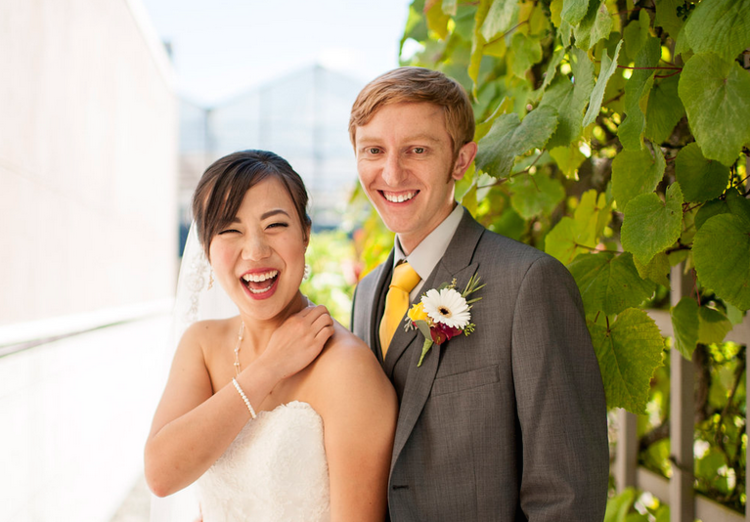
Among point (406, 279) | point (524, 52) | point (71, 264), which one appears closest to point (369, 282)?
point (406, 279)

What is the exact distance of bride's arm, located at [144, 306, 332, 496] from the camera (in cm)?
141

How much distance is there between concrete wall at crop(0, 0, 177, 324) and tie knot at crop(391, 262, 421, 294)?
88.0 inches

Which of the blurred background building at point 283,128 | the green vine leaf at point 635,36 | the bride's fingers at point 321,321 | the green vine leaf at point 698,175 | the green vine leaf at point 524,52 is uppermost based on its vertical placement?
the blurred background building at point 283,128

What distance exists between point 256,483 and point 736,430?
5.66ft

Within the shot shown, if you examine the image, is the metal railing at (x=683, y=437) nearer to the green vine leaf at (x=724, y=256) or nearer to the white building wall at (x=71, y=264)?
the green vine leaf at (x=724, y=256)

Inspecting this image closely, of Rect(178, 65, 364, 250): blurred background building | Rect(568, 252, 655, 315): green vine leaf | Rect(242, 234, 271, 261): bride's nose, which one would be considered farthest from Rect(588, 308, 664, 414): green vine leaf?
Rect(178, 65, 364, 250): blurred background building

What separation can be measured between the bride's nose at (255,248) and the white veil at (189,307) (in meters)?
0.36

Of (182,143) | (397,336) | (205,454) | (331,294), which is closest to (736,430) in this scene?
(397,336)

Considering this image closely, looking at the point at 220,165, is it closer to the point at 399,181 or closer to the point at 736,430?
the point at 399,181

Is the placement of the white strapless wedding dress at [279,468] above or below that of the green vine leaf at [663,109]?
below

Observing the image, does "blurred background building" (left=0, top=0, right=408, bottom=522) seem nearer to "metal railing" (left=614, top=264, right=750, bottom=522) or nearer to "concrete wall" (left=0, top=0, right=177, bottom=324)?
"concrete wall" (left=0, top=0, right=177, bottom=324)

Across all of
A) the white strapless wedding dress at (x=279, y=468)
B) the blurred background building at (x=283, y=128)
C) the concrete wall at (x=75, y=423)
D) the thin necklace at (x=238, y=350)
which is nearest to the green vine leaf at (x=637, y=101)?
the white strapless wedding dress at (x=279, y=468)

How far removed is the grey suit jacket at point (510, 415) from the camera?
1228 mm

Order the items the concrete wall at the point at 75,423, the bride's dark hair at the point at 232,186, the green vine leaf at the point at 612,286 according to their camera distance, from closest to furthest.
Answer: the green vine leaf at the point at 612,286, the bride's dark hair at the point at 232,186, the concrete wall at the point at 75,423
